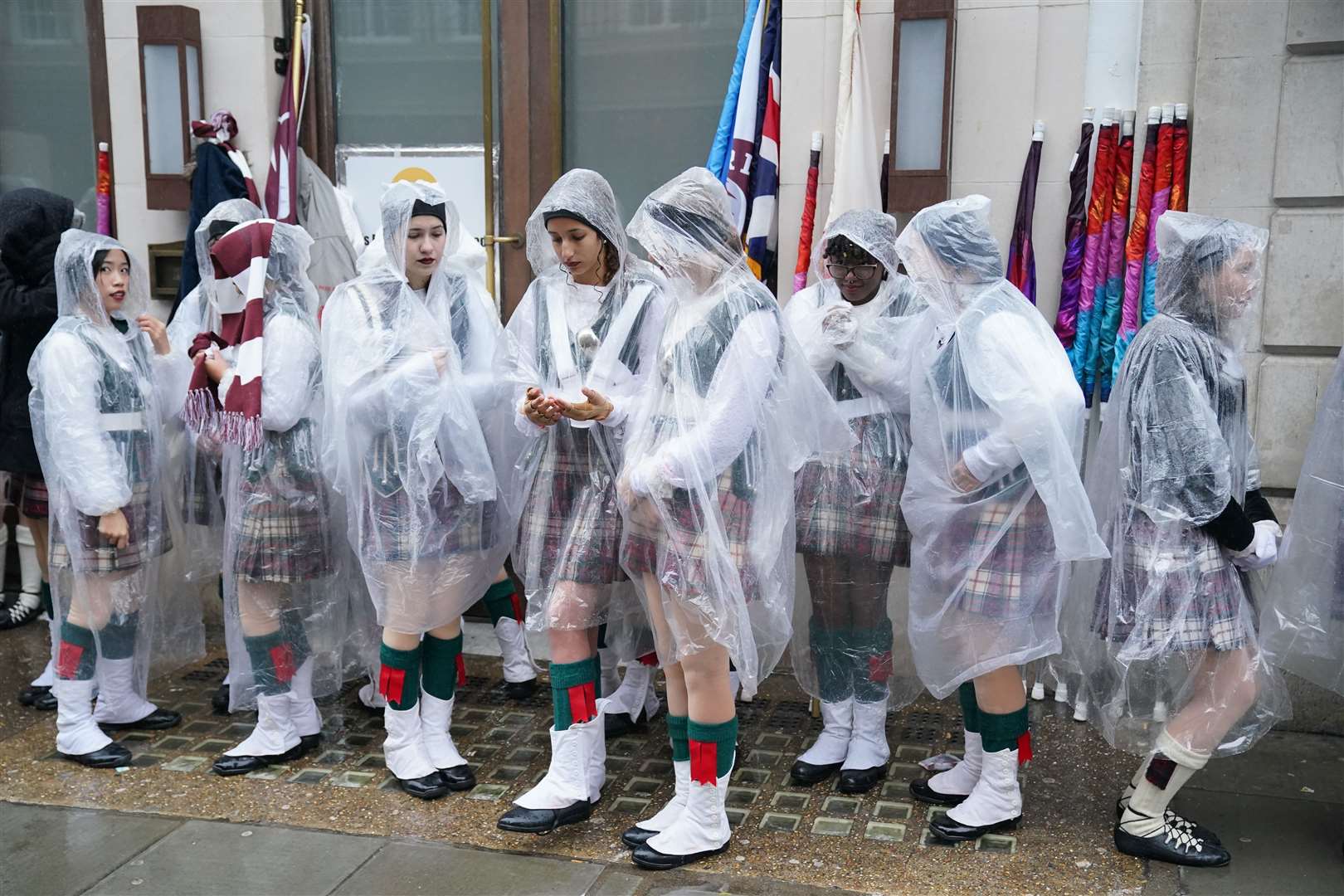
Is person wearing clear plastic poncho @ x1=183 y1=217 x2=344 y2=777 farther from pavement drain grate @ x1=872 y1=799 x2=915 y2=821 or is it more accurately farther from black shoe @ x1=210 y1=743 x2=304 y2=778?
pavement drain grate @ x1=872 y1=799 x2=915 y2=821

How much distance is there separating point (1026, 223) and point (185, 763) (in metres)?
3.49

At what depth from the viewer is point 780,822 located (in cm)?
362

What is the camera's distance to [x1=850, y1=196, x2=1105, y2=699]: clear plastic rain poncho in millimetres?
3219

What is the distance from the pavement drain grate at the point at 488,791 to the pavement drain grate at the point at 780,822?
82cm

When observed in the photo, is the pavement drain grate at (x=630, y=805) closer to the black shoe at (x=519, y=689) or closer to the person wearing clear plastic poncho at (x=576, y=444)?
the person wearing clear plastic poncho at (x=576, y=444)

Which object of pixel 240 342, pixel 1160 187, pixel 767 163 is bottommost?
pixel 240 342

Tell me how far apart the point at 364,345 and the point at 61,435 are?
3.60 feet

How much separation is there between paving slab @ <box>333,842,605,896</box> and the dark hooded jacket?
223cm

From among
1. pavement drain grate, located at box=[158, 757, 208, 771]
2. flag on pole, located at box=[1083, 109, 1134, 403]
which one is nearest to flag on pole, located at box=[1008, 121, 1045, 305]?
flag on pole, located at box=[1083, 109, 1134, 403]

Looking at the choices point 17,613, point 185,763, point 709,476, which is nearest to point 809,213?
point 709,476

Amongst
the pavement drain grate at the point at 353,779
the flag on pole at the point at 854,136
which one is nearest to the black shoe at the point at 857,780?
the pavement drain grate at the point at 353,779

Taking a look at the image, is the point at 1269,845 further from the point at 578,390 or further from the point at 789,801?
the point at 578,390

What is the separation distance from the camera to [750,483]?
10.9 ft

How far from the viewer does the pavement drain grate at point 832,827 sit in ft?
11.6
